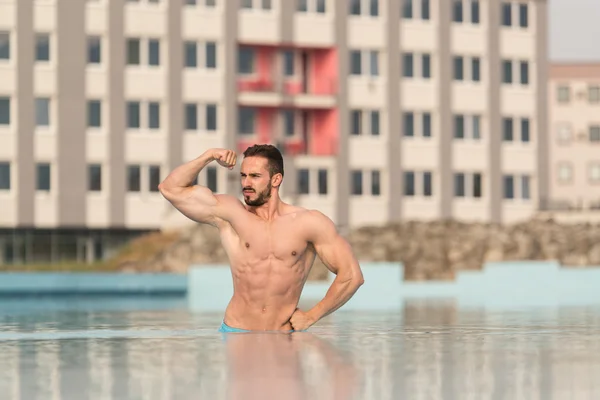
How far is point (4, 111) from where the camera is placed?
206 feet

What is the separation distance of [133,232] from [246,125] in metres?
8.43

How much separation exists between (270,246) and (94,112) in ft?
176

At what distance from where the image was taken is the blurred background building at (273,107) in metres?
62.9

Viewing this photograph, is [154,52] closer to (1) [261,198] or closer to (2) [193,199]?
Answer: (2) [193,199]

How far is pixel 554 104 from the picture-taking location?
356 feet

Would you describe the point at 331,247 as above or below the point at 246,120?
below

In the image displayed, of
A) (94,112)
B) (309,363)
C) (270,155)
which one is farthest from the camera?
Result: (94,112)

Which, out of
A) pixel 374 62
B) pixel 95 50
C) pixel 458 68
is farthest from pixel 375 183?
pixel 95 50

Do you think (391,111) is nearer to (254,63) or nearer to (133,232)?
(254,63)

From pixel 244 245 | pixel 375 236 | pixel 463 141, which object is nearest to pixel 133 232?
pixel 375 236

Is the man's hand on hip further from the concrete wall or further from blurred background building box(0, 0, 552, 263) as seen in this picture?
blurred background building box(0, 0, 552, 263)

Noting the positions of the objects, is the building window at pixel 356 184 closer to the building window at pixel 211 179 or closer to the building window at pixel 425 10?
the building window at pixel 211 179

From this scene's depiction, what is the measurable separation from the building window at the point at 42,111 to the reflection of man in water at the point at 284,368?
52.7 m

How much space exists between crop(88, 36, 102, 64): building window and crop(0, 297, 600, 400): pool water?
49124 mm
